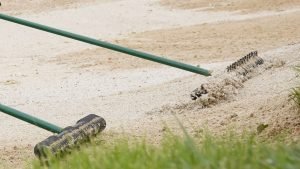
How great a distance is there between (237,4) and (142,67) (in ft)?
20.6

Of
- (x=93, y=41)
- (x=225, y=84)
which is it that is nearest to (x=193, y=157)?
(x=93, y=41)

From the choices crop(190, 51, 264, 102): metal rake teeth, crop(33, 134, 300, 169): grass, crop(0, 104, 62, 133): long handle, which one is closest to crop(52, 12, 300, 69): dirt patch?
crop(190, 51, 264, 102): metal rake teeth

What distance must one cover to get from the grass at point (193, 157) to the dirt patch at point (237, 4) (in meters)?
11.8

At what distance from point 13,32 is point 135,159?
11.5m

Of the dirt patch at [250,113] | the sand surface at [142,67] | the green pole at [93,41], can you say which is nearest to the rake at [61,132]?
the sand surface at [142,67]

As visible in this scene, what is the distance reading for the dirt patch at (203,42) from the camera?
10.5 metres

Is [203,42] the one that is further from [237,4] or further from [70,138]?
[70,138]

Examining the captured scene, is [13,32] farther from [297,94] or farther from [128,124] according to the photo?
[297,94]

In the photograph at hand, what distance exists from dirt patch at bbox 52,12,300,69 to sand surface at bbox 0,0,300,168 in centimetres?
2

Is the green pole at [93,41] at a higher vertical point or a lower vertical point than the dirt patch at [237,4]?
higher

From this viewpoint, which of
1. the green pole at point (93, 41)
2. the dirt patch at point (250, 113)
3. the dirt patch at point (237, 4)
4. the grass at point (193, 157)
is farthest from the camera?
the dirt patch at point (237, 4)

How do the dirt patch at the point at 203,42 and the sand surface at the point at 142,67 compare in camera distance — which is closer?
the sand surface at the point at 142,67

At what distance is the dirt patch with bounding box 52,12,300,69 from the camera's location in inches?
412

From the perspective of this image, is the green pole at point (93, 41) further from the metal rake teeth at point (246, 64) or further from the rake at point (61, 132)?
the metal rake teeth at point (246, 64)
